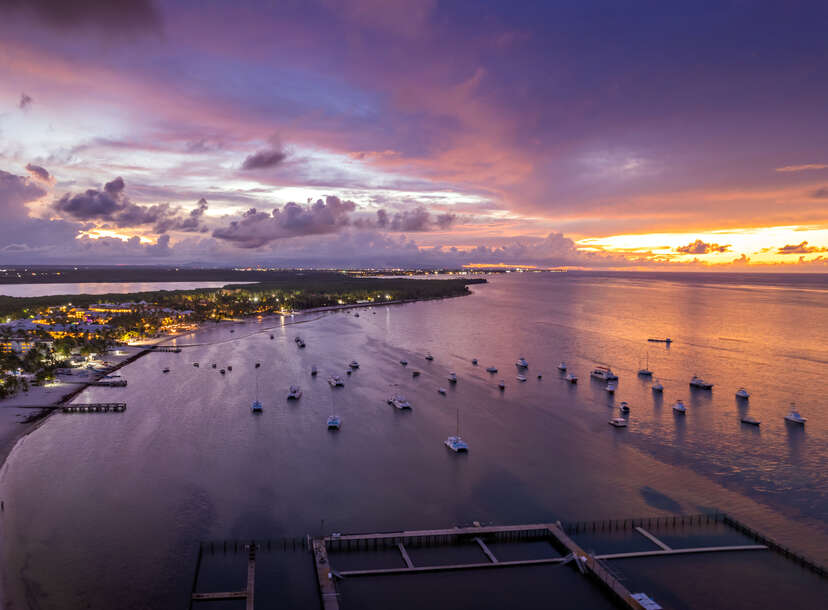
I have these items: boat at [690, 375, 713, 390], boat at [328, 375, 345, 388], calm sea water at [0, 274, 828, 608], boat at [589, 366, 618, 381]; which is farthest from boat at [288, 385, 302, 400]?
boat at [690, 375, 713, 390]

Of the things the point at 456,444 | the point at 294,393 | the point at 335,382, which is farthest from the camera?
the point at 335,382

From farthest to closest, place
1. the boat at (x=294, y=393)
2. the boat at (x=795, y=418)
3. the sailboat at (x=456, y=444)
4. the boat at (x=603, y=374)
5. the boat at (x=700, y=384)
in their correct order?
the boat at (x=603, y=374)
the boat at (x=700, y=384)
the boat at (x=294, y=393)
the boat at (x=795, y=418)
the sailboat at (x=456, y=444)

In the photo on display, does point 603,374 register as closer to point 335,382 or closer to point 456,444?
point 456,444

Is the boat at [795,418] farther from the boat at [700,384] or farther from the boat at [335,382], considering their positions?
the boat at [335,382]

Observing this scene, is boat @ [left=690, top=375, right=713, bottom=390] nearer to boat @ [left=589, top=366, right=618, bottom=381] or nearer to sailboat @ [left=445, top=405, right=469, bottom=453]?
boat @ [left=589, top=366, right=618, bottom=381]

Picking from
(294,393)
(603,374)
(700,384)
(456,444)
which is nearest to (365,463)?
(456,444)

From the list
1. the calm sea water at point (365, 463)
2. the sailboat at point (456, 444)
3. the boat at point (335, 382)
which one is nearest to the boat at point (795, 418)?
the calm sea water at point (365, 463)

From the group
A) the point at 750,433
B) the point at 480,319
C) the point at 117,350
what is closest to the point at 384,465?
the point at 750,433
